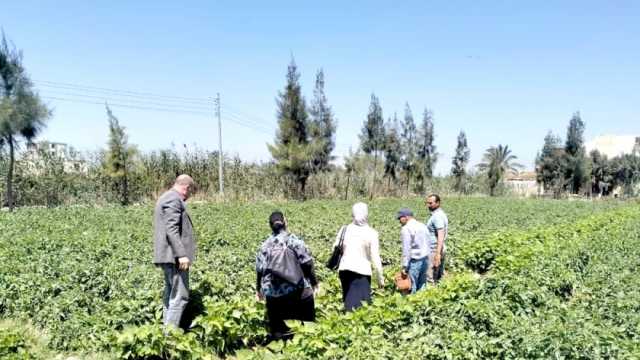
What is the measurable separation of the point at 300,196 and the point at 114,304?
24.7m

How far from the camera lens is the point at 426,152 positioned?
4197 centimetres

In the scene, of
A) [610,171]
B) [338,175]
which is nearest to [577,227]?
[338,175]

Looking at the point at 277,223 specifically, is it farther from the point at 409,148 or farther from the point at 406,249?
the point at 409,148

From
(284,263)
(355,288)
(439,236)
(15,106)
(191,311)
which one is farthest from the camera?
(15,106)

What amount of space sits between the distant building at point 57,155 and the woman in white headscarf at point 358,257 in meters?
23.2

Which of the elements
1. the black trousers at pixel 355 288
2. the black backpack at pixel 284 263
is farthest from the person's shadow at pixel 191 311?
the black trousers at pixel 355 288

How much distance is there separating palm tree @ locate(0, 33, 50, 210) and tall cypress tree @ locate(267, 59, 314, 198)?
43.7ft

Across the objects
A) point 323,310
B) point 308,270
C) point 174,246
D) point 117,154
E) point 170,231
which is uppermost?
point 117,154

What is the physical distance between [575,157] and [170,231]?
51681mm

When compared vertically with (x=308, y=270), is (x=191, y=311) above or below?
below

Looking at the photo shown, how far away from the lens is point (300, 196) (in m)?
30.7

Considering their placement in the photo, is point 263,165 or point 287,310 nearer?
point 287,310

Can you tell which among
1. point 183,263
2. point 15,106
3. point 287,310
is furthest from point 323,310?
point 15,106

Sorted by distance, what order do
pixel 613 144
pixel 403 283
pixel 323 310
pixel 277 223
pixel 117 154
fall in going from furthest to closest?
pixel 613 144
pixel 117 154
pixel 403 283
pixel 323 310
pixel 277 223
